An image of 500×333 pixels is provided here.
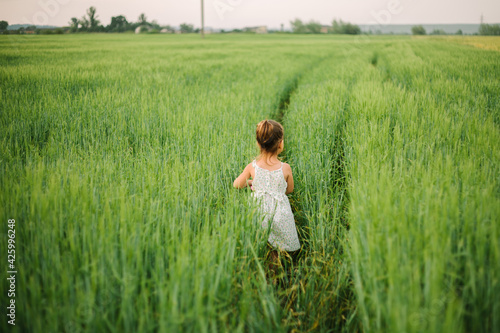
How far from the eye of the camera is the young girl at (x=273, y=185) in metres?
1.97

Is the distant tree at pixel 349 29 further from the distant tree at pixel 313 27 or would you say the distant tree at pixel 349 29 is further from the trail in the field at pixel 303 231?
the trail in the field at pixel 303 231

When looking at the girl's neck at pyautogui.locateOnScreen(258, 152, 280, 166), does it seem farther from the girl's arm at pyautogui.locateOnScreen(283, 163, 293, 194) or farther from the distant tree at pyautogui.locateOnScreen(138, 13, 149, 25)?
the distant tree at pyautogui.locateOnScreen(138, 13, 149, 25)

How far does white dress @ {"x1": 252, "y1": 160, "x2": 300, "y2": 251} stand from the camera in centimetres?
197

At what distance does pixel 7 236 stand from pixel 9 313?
450mm

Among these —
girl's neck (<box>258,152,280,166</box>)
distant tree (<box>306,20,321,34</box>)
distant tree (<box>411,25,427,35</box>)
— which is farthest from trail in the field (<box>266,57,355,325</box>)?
distant tree (<box>306,20,321,34</box>)

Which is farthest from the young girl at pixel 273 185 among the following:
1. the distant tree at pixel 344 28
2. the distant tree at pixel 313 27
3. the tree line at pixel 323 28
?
the distant tree at pixel 313 27

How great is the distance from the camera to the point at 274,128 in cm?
212

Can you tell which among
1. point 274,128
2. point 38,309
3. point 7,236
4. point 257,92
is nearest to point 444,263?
point 274,128

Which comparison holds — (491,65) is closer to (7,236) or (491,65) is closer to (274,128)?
(274,128)

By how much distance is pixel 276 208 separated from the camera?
2.04 meters

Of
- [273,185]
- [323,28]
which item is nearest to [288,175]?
[273,185]

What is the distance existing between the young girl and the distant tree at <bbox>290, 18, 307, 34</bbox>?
85.9 metres

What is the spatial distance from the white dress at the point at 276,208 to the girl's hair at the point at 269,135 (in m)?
0.17

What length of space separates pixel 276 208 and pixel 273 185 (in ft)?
0.62
